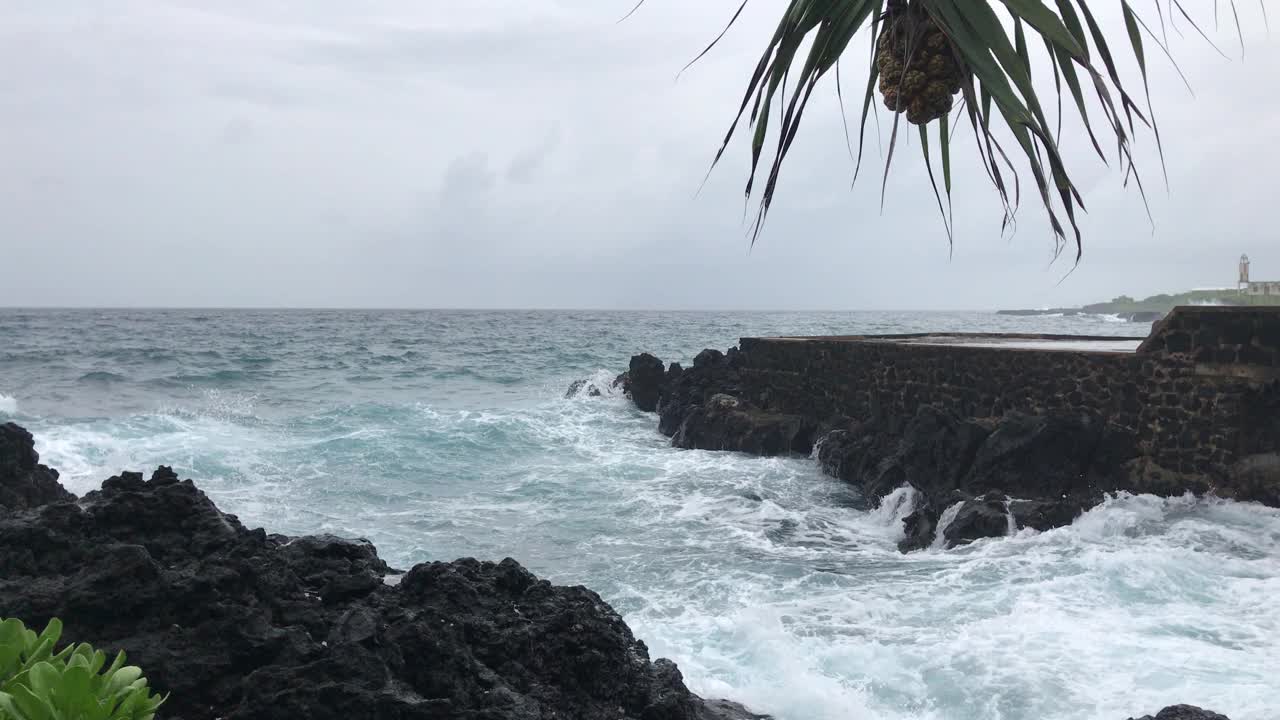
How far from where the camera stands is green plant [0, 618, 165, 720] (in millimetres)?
1875

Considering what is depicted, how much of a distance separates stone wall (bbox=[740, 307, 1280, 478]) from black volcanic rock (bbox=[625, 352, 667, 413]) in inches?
341

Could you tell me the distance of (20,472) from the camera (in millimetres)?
8250

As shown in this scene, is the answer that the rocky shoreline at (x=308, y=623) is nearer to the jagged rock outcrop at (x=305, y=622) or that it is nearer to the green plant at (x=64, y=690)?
the jagged rock outcrop at (x=305, y=622)

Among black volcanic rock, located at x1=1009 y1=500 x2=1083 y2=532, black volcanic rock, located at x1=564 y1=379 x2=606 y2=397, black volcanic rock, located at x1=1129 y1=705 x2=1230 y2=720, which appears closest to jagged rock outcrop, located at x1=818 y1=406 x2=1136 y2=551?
black volcanic rock, located at x1=1009 y1=500 x2=1083 y2=532

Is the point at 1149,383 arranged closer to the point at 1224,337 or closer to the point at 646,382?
the point at 1224,337

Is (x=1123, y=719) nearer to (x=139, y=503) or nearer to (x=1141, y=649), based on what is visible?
(x=1141, y=649)

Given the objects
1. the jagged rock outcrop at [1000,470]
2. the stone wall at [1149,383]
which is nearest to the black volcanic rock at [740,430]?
the stone wall at [1149,383]

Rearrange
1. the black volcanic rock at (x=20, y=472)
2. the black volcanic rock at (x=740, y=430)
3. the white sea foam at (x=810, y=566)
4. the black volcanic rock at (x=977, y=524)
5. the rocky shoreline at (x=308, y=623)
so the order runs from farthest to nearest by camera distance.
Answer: the black volcanic rock at (x=740, y=430), the black volcanic rock at (x=977, y=524), the black volcanic rock at (x=20, y=472), the white sea foam at (x=810, y=566), the rocky shoreline at (x=308, y=623)

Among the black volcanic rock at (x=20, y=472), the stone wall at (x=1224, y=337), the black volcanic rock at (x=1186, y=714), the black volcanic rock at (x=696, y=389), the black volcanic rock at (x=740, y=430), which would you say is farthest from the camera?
the black volcanic rock at (x=696, y=389)

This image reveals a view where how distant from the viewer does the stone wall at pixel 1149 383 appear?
964 centimetres

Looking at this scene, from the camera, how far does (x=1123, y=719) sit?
5.14 metres

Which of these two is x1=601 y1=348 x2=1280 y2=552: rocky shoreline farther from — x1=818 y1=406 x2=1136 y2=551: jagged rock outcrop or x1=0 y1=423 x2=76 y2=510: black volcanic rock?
x1=0 y1=423 x2=76 y2=510: black volcanic rock

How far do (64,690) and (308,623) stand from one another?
7.88ft

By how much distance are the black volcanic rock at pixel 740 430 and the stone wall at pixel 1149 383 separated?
56.1 inches
